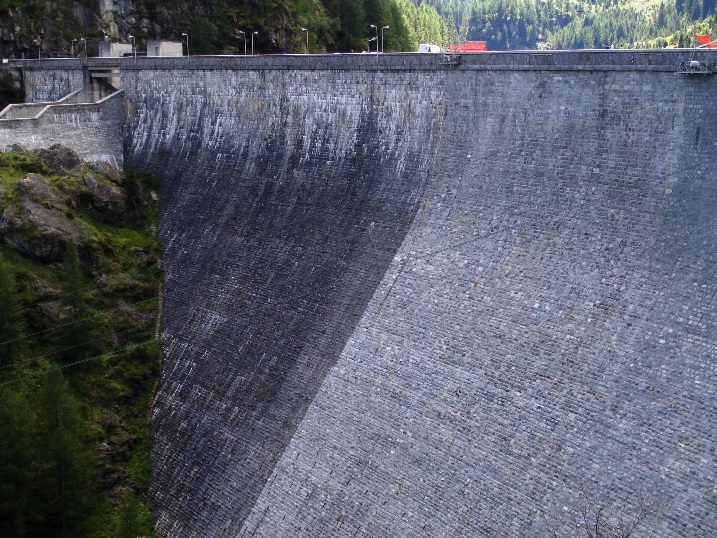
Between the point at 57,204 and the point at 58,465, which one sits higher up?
the point at 57,204

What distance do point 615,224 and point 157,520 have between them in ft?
63.2

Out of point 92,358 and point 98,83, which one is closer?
point 92,358

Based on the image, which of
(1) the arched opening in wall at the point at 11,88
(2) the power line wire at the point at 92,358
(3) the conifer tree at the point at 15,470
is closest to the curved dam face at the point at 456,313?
(2) the power line wire at the point at 92,358

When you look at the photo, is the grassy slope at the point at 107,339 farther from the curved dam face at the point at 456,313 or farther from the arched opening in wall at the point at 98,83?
the arched opening in wall at the point at 98,83

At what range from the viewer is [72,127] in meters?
45.8

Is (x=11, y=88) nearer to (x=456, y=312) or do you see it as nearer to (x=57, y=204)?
(x=57, y=204)

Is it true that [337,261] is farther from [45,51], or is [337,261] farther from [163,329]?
[45,51]

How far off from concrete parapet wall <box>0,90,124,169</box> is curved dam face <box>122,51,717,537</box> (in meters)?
11.7

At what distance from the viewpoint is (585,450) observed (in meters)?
23.2

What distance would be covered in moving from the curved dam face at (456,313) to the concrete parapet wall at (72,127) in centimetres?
1173

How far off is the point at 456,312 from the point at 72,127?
2766 cm

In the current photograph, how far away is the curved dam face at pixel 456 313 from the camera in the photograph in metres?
23.5

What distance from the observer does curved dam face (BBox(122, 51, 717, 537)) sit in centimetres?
2347

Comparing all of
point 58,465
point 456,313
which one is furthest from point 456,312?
point 58,465
